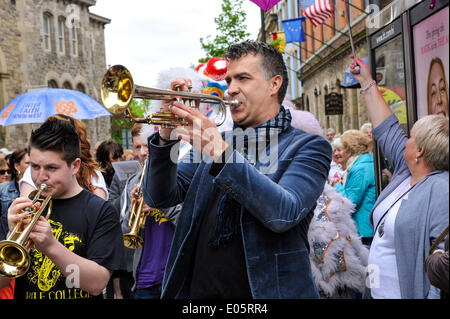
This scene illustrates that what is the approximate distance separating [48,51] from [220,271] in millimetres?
22072

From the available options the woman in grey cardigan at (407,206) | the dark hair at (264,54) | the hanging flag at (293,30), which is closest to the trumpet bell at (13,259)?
the dark hair at (264,54)

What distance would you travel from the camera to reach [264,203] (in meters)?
1.87

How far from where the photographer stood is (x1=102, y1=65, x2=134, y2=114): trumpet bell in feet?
7.21

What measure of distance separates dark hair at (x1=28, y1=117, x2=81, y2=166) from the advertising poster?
1.84 meters

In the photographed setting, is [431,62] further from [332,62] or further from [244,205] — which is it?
[332,62]

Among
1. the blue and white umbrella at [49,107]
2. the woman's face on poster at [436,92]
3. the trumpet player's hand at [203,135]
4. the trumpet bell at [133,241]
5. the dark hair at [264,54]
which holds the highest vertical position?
the blue and white umbrella at [49,107]

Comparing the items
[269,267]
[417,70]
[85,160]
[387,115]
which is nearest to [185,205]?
[269,267]

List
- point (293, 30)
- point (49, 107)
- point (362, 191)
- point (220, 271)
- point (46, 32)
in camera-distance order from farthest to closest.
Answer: point (46, 32), point (293, 30), point (49, 107), point (362, 191), point (220, 271)

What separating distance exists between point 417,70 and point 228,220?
1581 mm

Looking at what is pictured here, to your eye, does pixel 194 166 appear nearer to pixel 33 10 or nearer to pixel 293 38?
pixel 293 38

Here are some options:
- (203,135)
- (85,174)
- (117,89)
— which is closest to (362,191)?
(85,174)

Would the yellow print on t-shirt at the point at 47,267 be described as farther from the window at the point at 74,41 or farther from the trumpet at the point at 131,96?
the window at the point at 74,41

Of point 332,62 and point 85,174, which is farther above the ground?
point 332,62

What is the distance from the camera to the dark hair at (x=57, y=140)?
2594 millimetres
